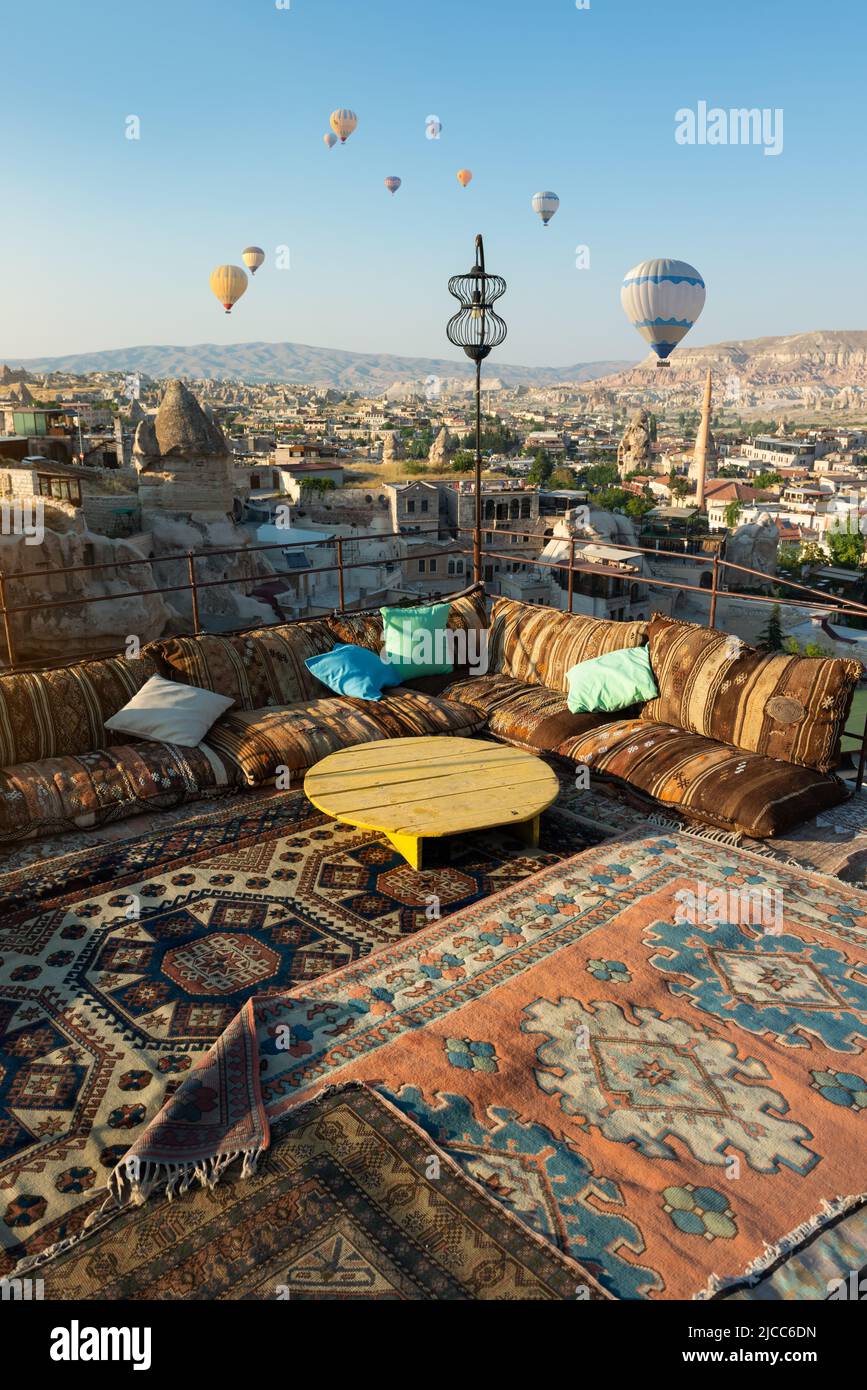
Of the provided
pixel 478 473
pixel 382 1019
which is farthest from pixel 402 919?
pixel 478 473

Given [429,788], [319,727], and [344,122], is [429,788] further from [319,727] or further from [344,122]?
[344,122]

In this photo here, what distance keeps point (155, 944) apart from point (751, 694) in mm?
3348

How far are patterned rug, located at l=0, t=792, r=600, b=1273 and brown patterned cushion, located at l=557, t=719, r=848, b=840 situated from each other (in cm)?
52

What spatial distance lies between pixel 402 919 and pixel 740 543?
45.3 meters

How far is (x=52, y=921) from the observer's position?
3865 mm

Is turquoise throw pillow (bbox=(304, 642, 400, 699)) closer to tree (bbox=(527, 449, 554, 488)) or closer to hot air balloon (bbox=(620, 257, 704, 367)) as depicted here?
hot air balloon (bbox=(620, 257, 704, 367))

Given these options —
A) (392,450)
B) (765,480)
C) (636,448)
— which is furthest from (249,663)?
(636,448)

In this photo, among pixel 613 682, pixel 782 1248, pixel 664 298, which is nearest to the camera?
pixel 782 1248

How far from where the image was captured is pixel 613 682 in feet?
18.8

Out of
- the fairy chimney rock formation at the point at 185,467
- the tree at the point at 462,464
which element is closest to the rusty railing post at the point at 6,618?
the fairy chimney rock formation at the point at 185,467

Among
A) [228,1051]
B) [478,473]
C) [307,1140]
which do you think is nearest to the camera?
[307,1140]
